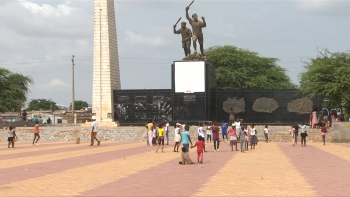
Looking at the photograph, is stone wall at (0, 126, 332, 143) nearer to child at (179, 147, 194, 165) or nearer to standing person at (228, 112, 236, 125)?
standing person at (228, 112, 236, 125)

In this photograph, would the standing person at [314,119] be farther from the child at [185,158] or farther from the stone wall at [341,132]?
the child at [185,158]

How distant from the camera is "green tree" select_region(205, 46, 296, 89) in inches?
2667

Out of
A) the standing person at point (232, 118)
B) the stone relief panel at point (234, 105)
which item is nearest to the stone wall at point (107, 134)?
the standing person at point (232, 118)

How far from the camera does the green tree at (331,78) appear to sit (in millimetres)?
35156

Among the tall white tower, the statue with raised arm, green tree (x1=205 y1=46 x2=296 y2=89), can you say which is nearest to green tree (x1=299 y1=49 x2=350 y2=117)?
the statue with raised arm

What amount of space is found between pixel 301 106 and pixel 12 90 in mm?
30028

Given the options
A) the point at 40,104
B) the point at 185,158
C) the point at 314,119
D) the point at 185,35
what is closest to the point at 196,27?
the point at 185,35

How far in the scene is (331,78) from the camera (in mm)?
35812

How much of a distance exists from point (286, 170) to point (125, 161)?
5.47m

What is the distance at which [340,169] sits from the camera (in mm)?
16531

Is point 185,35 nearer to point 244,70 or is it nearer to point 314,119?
point 314,119

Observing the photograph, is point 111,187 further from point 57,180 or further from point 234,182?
point 234,182

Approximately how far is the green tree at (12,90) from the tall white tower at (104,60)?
16881 mm

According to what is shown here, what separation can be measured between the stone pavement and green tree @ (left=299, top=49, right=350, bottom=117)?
14.8 m
